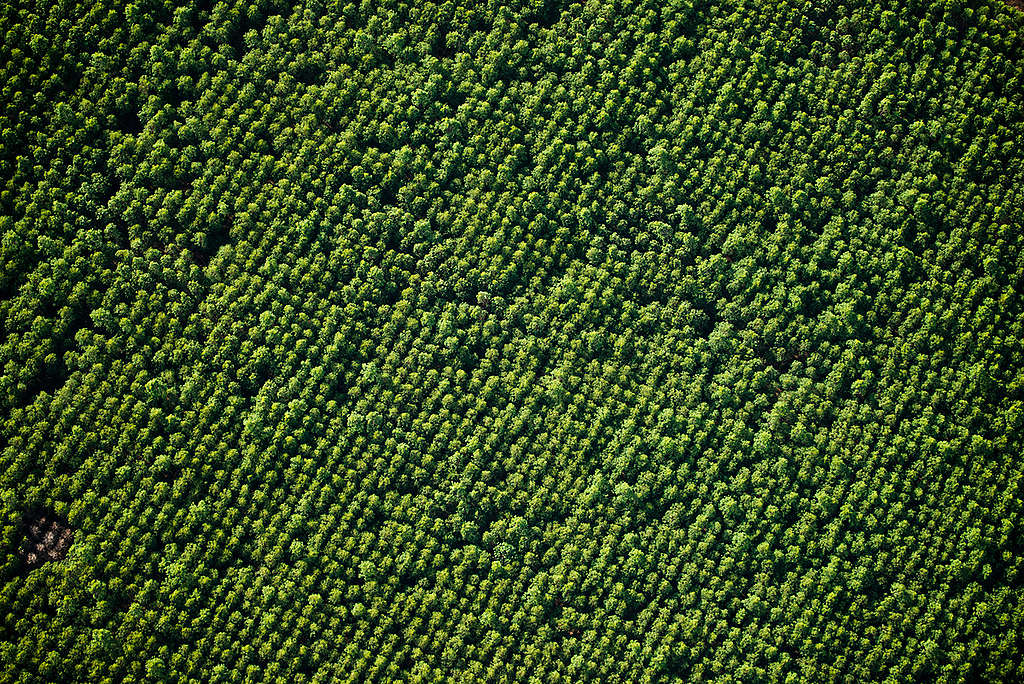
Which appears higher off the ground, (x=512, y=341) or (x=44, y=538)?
(x=512, y=341)

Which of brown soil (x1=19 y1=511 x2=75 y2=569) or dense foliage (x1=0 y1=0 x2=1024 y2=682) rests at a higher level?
dense foliage (x1=0 y1=0 x2=1024 y2=682)

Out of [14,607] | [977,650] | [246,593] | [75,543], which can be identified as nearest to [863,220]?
[977,650]

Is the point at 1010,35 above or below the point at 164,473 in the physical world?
above

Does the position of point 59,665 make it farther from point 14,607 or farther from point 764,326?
point 764,326

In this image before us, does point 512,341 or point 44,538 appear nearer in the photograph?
point 44,538
